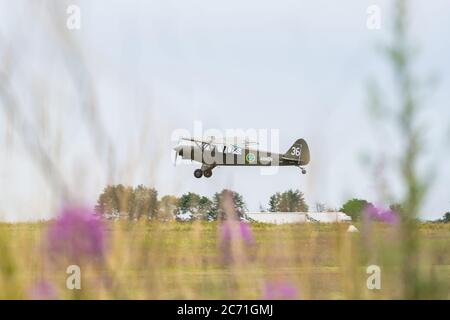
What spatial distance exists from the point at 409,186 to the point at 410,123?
0.55ft

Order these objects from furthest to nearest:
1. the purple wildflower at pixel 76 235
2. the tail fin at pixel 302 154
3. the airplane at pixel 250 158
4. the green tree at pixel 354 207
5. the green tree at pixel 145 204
A: 1. the airplane at pixel 250 158
2. the tail fin at pixel 302 154
3. the green tree at pixel 145 204
4. the green tree at pixel 354 207
5. the purple wildflower at pixel 76 235

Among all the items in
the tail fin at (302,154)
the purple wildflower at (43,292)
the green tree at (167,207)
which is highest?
the tail fin at (302,154)

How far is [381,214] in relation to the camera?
1.97 meters

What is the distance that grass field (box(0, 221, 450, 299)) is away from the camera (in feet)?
6.23

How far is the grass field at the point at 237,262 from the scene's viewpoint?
1.90 metres

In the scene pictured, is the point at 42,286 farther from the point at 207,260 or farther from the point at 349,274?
the point at 207,260

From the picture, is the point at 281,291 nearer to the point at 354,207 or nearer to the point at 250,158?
the point at 354,207

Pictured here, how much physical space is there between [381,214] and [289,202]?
0.41m

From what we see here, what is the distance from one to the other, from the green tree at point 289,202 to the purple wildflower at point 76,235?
1.98ft

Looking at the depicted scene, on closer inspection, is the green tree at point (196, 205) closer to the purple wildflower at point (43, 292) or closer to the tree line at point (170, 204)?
the tree line at point (170, 204)

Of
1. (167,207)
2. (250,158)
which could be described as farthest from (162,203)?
(250,158)

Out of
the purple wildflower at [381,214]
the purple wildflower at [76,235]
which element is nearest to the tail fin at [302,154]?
the purple wildflower at [381,214]

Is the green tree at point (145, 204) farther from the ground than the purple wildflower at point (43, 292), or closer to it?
farther from the ground
